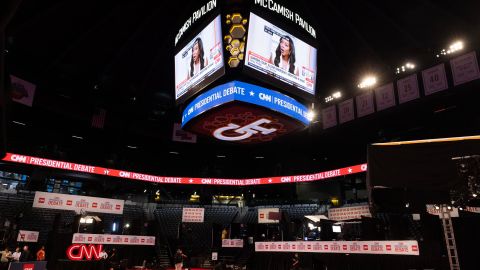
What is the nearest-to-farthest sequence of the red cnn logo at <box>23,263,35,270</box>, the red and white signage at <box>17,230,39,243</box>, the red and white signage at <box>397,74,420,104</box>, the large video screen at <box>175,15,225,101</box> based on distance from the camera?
the large video screen at <box>175,15,225,101</box>, the red cnn logo at <box>23,263,35,270</box>, the red and white signage at <box>397,74,420,104</box>, the red and white signage at <box>17,230,39,243</box>

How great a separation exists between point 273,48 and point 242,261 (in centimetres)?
1856

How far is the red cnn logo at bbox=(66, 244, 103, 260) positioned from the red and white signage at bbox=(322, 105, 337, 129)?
16.7 meters

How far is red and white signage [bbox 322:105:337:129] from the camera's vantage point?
70.9 feet

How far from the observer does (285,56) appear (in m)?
10.5

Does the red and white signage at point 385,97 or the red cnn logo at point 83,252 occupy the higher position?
the red and white signage at point 385,97

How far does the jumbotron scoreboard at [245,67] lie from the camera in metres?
9.65

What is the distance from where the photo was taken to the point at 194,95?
36.7 feet

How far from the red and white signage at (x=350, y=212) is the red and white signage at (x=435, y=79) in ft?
25.9

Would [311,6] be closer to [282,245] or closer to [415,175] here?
[282,245]

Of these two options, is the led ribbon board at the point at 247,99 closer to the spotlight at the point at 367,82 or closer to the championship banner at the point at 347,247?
the championship banner at the point at 347,247

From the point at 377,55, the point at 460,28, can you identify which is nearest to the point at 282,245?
the point at 377,55

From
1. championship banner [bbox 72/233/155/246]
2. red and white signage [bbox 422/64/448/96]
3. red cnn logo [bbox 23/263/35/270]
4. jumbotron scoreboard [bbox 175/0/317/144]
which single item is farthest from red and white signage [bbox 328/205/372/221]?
red cnn logo [bbox 23/263/35/270]

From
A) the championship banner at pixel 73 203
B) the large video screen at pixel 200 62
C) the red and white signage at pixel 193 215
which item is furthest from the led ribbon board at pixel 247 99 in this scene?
the red and white signage at pixel 193 215

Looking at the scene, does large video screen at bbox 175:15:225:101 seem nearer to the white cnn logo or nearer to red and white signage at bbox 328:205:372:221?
the white cnn logo
